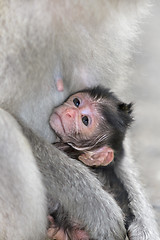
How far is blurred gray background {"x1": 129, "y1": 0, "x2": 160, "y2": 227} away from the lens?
480cm

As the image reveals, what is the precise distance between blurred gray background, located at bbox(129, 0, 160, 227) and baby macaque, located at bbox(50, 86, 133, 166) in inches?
23.9

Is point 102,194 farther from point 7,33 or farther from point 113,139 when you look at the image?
point 7,33

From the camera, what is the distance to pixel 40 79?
137 inches

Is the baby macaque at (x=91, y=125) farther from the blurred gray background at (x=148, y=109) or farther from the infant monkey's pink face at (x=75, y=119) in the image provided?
the blurred gray background at (x=148, y=109)

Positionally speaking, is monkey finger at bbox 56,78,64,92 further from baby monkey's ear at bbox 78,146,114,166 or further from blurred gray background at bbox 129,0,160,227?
blurred gray background at bbox 129,0,160,227

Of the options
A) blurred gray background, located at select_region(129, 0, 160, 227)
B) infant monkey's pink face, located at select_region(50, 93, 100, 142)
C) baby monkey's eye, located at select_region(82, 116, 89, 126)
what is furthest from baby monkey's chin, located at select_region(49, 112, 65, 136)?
blurred gray background, located at select_region(129, 0, 160, 227)

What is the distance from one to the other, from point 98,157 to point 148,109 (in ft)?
8.77

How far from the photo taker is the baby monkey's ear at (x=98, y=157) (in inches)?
141

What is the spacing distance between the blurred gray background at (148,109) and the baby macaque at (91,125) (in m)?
0.61

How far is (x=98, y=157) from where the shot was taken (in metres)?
3.58

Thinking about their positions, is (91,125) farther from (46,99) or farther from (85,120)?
(46,99)

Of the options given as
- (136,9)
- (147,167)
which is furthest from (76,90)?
(147,167)

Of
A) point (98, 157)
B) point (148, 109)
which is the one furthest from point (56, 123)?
point (148, 109)

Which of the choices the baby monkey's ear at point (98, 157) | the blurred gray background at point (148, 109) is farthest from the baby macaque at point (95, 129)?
the blurred gray background at point (148, 109)
